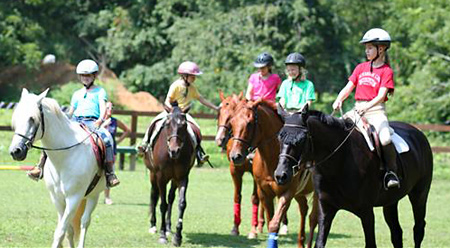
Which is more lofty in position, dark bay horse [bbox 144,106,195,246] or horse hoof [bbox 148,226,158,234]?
dark bay horse [bbox 144,106,195,246]

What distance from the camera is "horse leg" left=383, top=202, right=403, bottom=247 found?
35.8 feet

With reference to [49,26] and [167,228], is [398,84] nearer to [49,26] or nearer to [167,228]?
[49,26]

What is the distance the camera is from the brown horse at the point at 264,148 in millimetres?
11023

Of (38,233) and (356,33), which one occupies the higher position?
(356,33)

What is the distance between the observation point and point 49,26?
4297 centimetres

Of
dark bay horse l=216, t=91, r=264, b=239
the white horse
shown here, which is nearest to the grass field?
dark bay horse l=216, t=91, r=264, b=239

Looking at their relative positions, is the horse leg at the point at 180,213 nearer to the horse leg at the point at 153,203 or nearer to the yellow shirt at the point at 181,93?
the horse leg at the point at 153,203

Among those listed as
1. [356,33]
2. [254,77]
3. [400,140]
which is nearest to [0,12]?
[356,33]

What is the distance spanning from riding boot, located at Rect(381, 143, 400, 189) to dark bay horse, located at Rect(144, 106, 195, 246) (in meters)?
3.67

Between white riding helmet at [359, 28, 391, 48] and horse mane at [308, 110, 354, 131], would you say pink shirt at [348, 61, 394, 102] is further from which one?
horse mane at [308, 110, 354, 131]

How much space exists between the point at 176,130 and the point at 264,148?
5.60 feet

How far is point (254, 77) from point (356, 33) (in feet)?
102

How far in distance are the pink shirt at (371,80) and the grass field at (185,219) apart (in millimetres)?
3331

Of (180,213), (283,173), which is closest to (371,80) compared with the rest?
(283,173)
